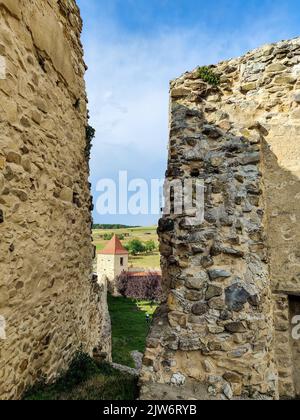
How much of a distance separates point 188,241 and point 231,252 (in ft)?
1.63

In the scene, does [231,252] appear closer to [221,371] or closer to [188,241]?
[188,241]

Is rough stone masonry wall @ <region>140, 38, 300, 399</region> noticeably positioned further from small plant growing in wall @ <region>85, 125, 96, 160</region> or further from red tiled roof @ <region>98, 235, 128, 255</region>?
red tiled roof @ <region>98, 235, 128, 255</region>

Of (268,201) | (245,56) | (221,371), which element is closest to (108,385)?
(221,371)

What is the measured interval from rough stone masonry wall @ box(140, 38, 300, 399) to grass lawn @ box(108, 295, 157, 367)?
5580 mm

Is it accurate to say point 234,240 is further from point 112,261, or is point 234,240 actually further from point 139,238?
point 139,238

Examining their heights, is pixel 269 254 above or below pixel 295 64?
below

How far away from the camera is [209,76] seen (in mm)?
4258

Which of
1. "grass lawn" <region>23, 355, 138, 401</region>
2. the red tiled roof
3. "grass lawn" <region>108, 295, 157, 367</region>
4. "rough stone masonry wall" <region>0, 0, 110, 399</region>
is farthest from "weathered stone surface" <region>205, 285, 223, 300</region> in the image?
the red tiled roof

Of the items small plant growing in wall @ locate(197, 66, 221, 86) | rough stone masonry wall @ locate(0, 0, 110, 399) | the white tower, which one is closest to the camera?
rough stone masonry wall @ locate(0, 0, 110, 399)

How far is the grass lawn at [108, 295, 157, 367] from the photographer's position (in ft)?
45.5

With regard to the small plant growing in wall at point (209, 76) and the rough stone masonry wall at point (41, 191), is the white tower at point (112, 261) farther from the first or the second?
the small plant growing in wall at point (209, 76)

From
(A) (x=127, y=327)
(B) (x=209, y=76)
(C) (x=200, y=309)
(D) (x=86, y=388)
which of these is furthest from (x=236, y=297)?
(A) (x=127, y=327)

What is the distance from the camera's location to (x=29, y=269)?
3426mm

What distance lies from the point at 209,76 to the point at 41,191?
9.27ft
